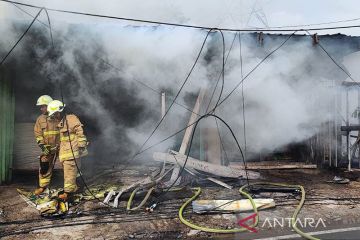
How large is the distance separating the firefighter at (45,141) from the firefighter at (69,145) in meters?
0.25

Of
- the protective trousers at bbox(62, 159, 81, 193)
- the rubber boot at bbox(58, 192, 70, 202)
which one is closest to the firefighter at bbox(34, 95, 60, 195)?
the protective trousers at bbox(62, 159, 81, 193)

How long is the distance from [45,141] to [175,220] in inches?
135

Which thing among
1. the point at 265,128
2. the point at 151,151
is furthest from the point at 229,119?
the point at 151,151

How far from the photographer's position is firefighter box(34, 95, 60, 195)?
7.15 metres

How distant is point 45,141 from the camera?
23.8ft

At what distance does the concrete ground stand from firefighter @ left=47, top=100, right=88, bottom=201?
46 centimetres

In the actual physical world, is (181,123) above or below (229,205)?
above

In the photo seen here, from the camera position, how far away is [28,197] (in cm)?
685

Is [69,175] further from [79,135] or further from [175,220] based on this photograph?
[175,220]

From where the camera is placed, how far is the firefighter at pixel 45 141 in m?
7.15

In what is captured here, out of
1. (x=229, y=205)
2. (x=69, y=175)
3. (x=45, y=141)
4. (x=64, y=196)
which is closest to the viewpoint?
(x=229, y=205)

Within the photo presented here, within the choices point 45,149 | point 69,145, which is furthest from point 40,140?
point 69,145

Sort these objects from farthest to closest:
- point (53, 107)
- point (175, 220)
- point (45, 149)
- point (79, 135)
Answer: point (45, 149)
point (53, 107)
point (79, 135)
point (175, 220)

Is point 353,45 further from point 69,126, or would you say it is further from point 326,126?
point 69,126
